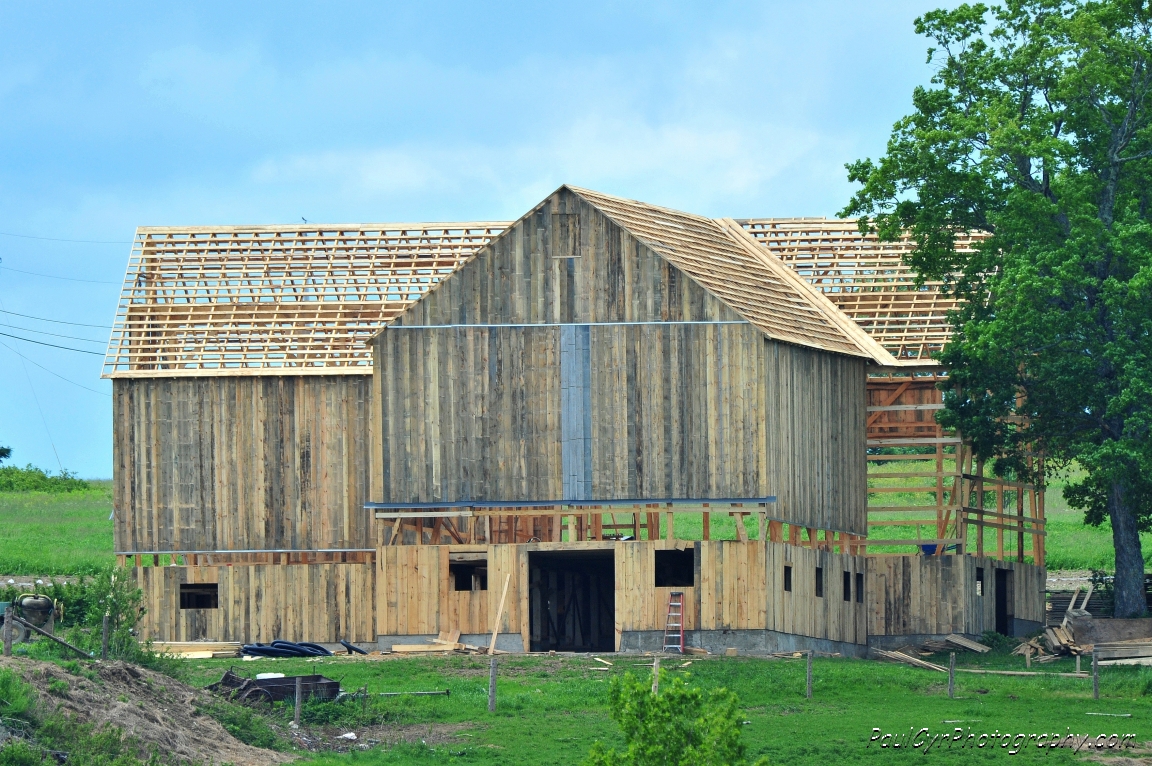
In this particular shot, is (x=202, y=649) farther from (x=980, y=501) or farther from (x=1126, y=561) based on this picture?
(x=1126, y=561)

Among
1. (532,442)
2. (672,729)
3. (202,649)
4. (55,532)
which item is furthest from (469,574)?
(55,532)

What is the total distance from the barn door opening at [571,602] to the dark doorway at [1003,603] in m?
10.8

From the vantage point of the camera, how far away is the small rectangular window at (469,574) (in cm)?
5034

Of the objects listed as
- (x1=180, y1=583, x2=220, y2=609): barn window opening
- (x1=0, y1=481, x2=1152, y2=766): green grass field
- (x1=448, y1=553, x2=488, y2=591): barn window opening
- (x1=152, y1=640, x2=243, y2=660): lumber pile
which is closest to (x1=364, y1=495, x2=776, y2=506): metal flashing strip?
(x1=448, y1=553, x2=488, y2=591): barn window opening

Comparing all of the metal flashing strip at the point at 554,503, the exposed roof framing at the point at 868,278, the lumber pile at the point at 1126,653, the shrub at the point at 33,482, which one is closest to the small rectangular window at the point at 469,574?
the metal flashing strip at the point at 554,503

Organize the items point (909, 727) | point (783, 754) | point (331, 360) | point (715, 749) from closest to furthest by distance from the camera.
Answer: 1. point (715, 749)
2. point (783, 754)
3. point (909, 727)
4. point (331, 360)

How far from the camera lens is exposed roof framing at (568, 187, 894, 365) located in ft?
166

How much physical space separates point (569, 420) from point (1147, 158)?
53.1 ft

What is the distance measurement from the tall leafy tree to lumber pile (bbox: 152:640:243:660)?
19548 millimetres

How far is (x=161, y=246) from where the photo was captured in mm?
57938

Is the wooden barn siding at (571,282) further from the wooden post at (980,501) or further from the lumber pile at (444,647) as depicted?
the wooden post at (980,501)

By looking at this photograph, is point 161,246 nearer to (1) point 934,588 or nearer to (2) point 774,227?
(2) point 774,227

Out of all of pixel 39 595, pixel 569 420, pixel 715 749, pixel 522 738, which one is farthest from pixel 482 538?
pixel 715 749

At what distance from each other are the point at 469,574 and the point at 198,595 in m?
7.47
